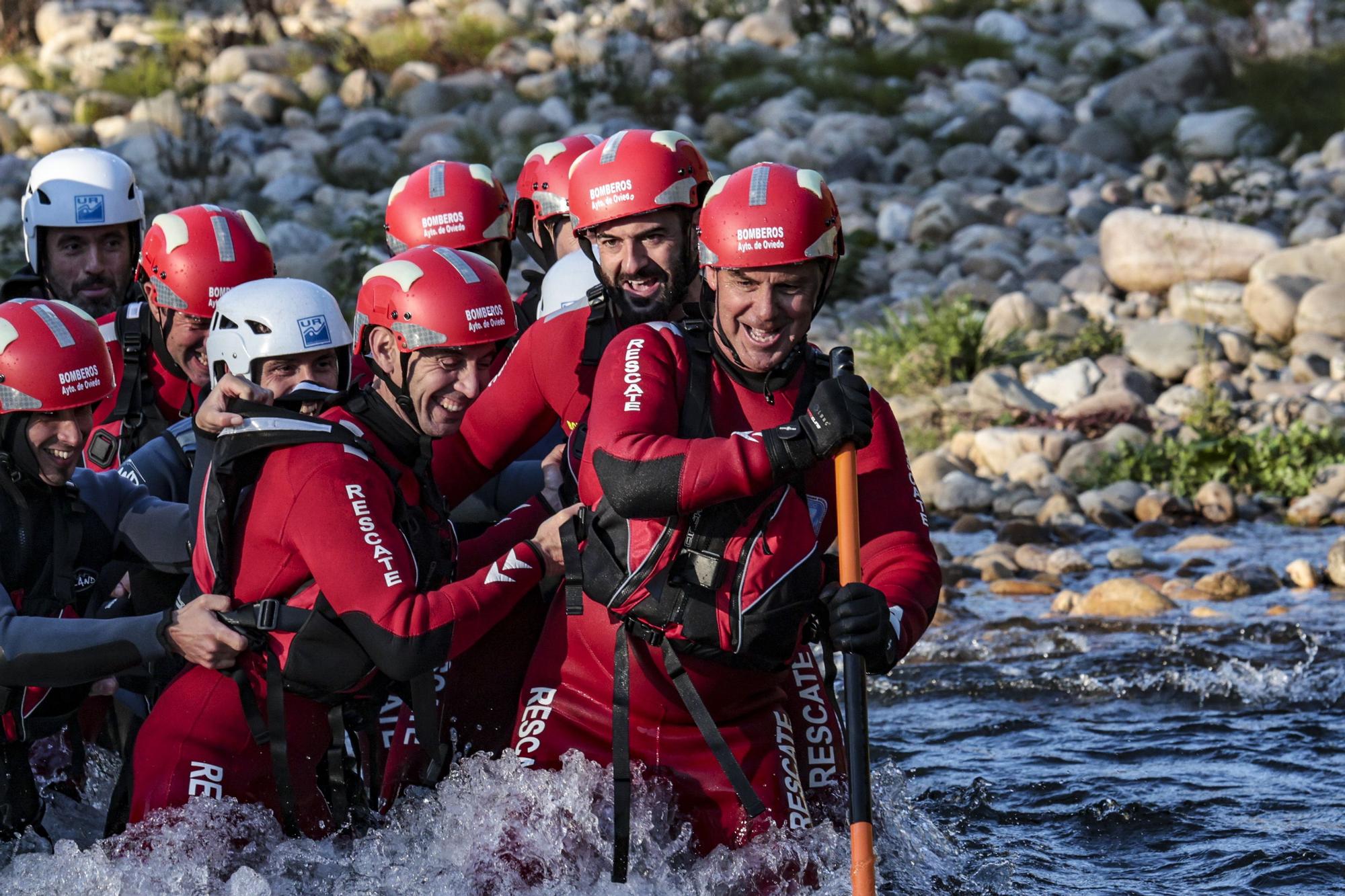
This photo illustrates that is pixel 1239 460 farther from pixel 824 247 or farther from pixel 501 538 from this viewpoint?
pixel 824 247

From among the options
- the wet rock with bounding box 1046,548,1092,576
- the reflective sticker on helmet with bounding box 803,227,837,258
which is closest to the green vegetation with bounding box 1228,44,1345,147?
the wet rock with bounding box 1046,548,1092,576

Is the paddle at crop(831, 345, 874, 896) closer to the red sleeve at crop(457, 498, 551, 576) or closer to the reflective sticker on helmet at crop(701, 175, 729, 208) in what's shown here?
the reflective sticker on helmet at crop(701, 175, 729, 208)

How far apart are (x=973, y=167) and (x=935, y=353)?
6.27m

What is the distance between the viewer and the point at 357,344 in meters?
5.27

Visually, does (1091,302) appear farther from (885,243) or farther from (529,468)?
(529,468)

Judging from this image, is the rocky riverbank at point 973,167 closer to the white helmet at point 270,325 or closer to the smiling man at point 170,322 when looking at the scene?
the smiling man at point 170,322

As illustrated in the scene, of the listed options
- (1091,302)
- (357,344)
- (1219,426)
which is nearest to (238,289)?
(357,344)

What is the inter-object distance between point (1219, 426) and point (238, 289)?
911 centimetres

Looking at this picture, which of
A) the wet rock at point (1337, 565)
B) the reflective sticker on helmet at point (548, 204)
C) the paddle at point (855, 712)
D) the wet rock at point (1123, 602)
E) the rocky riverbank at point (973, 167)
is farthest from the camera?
the rocky riverbank at point (973, 167)

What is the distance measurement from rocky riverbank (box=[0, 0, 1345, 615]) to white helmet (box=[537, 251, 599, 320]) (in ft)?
16.4

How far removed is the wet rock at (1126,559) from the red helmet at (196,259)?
20.7 ft

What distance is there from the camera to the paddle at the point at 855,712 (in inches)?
177

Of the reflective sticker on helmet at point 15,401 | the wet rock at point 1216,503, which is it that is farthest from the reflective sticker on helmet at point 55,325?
the wet rock at point 1216,503

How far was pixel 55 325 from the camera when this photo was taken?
530cm
